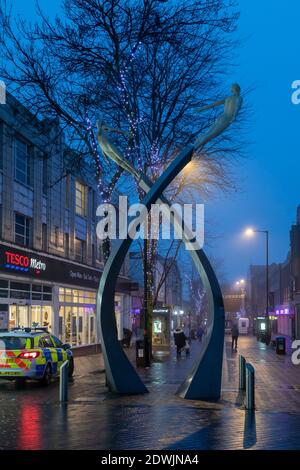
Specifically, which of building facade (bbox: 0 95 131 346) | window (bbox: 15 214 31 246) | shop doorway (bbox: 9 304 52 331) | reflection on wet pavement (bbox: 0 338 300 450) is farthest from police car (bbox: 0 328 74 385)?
window (bbox: 15 214 31 246)

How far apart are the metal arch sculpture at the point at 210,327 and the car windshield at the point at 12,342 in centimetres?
336

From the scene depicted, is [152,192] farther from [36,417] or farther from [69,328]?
[69,328]

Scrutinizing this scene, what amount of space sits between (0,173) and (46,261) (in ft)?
19.5

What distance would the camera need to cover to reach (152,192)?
15.5m

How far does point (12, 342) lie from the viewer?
707 inches

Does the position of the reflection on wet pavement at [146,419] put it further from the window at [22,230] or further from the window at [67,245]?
the window at [67,245]

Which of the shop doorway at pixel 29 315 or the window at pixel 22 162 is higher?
the window at pixel 22 162

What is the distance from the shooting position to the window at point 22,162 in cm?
2919

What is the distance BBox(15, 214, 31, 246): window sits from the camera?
28.9m

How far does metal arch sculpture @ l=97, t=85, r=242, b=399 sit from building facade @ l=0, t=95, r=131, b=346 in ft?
23.2

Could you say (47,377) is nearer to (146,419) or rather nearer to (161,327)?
(146,419)

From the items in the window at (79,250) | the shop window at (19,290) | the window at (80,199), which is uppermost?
the window at (80,199)

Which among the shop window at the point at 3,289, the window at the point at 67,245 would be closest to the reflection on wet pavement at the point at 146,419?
the shop window at the point at 3,289

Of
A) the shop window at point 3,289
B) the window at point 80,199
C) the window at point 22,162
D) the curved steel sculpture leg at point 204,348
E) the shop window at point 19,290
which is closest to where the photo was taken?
the curved steel sculpture leg at point 204,348
